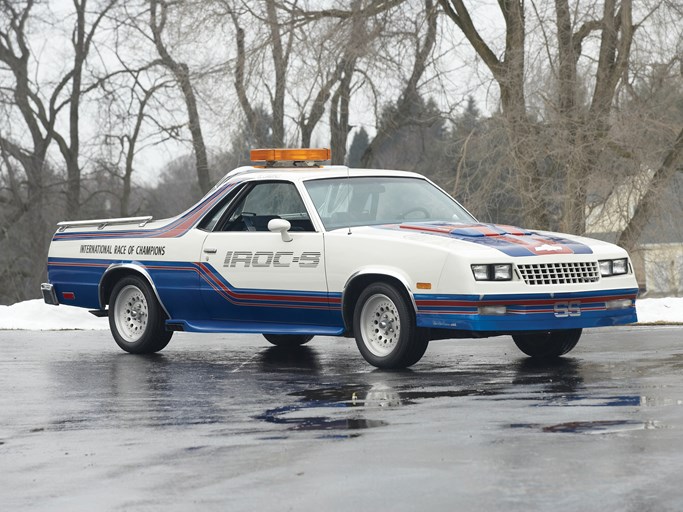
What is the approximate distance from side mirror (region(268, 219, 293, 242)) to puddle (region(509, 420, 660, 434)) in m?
4.45

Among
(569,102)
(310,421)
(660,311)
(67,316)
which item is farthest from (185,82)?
(310,421)

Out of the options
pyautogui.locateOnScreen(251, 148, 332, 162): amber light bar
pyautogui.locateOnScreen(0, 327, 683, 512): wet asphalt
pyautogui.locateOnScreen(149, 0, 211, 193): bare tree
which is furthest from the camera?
pyautogui.locateOnScreen(149, 0, 211, 193): bare tree

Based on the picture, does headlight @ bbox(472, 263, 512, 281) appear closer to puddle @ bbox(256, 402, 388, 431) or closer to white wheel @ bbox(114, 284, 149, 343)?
puddle @ bbox(256, 402, 388, 431)

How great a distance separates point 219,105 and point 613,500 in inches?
888

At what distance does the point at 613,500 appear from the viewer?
5820 millimetres

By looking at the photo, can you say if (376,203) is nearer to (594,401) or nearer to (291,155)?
(291,155)

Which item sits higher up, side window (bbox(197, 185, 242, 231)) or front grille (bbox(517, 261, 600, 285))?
side window (bbox(197, 185, 242, 231))

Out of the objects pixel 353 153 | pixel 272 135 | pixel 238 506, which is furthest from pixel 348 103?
pixel 353 153


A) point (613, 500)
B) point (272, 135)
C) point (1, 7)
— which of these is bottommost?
point (613, 500)

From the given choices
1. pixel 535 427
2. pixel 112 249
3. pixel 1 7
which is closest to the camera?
pixel 535 427

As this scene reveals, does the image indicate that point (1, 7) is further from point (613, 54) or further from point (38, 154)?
point (613, 54)

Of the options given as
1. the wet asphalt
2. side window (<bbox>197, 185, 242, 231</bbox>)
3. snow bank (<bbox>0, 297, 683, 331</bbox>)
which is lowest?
the wet asphalt

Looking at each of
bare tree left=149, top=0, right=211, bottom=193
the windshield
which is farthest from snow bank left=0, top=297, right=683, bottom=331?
bare tree left=149, top=0, right=211, bottom=193

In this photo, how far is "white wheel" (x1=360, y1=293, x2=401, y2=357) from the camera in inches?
449
